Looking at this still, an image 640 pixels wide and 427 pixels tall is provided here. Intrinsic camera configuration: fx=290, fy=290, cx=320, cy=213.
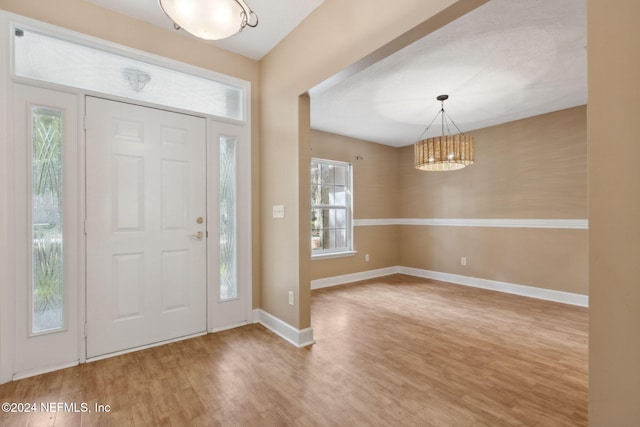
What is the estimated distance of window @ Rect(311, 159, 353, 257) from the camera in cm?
490

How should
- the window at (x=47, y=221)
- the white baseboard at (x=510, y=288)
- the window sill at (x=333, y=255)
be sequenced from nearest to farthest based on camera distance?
the window at (x=47, y=221), the white baseboard at (x=510, y=288), the window sill at (x=333, y=255)

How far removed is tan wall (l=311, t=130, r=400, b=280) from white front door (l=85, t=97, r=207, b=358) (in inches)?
90.3

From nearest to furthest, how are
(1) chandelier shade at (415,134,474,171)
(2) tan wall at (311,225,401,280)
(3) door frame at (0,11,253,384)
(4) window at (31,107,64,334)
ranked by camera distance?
(3) door frame at (0,11,253,384), (4) window at (31,107,64,334), (1) chandelier shade at (415,134,474,171), (2) tan wall at (311,225,401,280)

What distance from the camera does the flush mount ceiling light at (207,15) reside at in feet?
4.81

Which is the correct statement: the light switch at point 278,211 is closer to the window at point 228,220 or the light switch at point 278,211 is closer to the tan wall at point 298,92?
the tan wall at point 298,92

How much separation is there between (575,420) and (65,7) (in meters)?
4.40

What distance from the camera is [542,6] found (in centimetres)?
196

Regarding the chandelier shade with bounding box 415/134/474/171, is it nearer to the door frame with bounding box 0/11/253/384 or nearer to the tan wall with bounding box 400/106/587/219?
the tan wall with bounding box 400/106/587/219

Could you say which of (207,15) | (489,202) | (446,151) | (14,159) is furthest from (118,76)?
(489,202)

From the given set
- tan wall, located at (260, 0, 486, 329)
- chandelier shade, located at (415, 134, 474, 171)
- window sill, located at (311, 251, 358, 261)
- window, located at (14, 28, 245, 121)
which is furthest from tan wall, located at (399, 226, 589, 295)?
window, located at (14, 28, 245, 121)

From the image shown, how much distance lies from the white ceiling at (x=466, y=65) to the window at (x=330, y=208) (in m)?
0.98

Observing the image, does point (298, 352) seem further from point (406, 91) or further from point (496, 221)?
point (496, 221)

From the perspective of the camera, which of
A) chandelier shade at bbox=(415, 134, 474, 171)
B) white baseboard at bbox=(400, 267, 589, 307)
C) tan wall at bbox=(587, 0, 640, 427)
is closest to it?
tan wall at bbox=(587, 0, 640, 427)

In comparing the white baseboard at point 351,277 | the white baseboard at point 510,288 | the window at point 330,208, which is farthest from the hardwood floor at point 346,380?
the window at point 330,208
